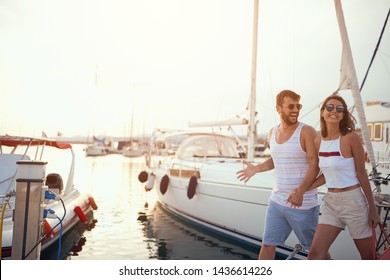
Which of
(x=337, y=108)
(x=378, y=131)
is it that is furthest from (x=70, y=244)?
(x=378, y=131)

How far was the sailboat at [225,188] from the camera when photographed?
433cm

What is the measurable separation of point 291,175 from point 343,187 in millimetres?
398

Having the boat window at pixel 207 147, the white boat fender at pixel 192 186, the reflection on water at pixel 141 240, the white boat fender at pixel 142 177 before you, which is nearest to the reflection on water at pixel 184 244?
the reflection on water at pixel 141 240

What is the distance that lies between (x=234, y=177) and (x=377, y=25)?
318cm

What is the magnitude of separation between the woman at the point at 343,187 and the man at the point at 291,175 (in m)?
0.15

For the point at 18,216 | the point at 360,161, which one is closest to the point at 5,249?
the point at 18,216

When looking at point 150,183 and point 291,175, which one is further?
point 150,183

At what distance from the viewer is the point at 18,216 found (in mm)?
3242

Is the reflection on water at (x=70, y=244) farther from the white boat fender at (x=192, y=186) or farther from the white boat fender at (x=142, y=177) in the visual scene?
the white boat fender at (x=142, y=177)

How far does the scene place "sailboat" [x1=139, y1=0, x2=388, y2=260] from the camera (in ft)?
14.2

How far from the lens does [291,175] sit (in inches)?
105

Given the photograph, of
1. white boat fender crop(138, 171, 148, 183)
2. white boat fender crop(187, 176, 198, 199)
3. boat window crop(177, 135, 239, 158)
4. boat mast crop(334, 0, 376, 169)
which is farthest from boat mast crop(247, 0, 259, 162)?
white boat fender crop(138, 171, 148, 183)

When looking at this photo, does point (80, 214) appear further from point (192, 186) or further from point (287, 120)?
point (287, 120)

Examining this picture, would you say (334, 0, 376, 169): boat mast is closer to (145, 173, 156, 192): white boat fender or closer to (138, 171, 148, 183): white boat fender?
(145, 173, 156, 192): white boat fender
